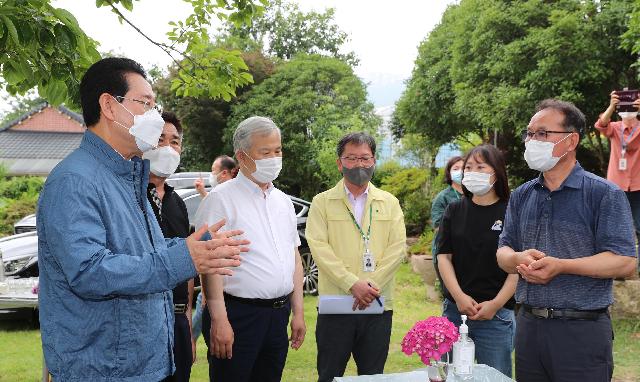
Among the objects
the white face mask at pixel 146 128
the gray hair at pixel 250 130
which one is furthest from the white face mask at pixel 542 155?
the white face mask at pixel 146 128

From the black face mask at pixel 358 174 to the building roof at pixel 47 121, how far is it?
151ft

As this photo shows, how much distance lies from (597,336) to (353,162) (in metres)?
1.80

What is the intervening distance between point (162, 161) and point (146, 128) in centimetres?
133

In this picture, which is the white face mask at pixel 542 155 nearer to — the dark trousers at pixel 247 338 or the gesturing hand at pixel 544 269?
the gesturing hand at pixel 544 269

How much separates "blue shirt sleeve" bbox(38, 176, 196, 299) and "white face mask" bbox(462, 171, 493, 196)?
7.82ft

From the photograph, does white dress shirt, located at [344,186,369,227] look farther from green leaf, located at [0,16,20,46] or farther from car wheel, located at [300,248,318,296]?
car wheel, located at [300,248,318,296]

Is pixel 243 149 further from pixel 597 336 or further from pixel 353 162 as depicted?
pixel 597 336

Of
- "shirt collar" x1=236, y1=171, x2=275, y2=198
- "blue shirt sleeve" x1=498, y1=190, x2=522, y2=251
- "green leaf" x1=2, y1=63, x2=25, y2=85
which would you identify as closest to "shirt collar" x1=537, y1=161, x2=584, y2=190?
"blue shirt sleeve" x1=498, y1=190, x2=522, y2=251

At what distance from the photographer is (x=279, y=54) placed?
116ft

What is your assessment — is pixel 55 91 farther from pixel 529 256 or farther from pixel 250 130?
pixel 529 256

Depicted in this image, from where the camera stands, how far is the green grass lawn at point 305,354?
5445 millimetres

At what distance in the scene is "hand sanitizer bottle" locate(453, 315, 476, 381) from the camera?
121 inches

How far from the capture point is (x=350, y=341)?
150 inches

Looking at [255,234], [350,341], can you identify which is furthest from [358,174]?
[350,341]
